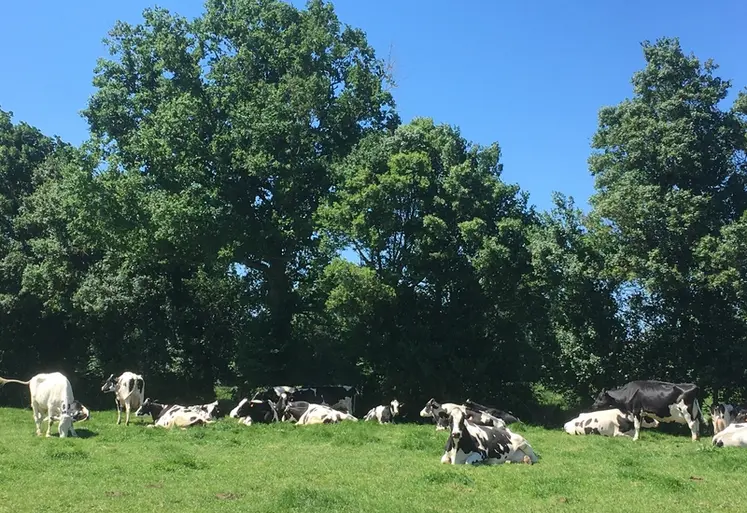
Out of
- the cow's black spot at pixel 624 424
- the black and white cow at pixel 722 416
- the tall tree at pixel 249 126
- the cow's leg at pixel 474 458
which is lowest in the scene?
the cow's leg at pixel 474 458

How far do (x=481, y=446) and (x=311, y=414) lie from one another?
30.0ft

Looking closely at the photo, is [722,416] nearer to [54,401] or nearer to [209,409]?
[209,409]

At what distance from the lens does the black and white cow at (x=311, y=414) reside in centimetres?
2092

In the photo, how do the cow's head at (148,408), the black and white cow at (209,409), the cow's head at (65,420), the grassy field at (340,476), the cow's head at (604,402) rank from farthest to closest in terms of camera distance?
the cow's head at (148,408) < the cow's head at (604,402) < the black and white cow at (209,409) < the cow's head at (65,420) < the grassy field at (340,476)

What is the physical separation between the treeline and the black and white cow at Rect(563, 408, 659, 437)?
3787 millimetres

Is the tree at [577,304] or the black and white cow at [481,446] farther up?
the tree at [577,304]

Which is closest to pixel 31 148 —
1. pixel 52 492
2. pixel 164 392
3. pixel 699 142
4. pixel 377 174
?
pixel 164 392

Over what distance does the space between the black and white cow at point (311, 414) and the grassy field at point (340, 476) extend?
11.3ft

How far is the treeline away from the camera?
891 inches

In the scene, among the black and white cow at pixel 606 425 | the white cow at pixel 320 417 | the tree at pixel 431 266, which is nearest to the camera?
the black and white cow at pixel 606 425

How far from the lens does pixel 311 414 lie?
21.2 metres

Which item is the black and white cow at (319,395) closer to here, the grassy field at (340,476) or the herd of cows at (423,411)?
the herd of cows at (423,411)

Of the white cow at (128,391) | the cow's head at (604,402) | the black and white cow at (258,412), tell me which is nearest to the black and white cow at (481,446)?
the cow's head at (604,402)

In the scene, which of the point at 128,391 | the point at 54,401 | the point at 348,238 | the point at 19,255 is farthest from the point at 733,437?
the point at 19,255
